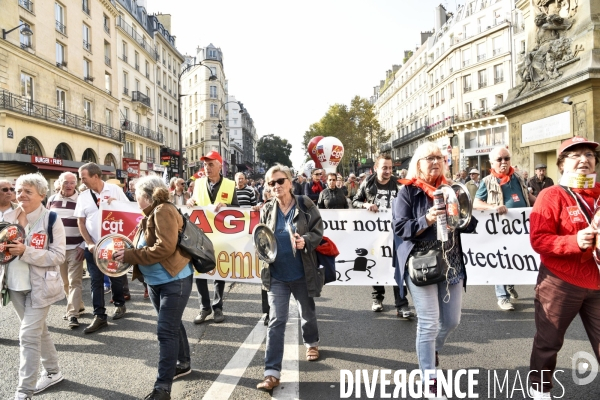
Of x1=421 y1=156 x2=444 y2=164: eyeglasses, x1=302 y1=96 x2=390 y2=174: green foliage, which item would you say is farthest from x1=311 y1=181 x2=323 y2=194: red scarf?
x1=302 y1=96 x2=390 y2=174: green foliage

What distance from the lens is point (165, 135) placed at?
51312 millimetres

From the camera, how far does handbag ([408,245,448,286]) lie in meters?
3.09

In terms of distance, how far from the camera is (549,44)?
14.1 metres

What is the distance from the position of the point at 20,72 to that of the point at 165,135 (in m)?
27.8

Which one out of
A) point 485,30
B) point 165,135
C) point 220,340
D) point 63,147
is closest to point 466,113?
point 485,30

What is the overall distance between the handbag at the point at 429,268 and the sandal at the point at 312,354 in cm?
145

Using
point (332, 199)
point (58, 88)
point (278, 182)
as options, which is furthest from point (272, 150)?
point (278, 182)

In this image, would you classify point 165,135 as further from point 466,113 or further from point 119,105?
point 466,113

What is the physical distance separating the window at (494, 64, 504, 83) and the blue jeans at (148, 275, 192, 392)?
51.0m

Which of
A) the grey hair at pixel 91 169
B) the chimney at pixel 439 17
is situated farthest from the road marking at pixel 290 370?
the chimney at pixel 439 17

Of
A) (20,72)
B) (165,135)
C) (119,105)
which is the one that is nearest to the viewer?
(20,72)

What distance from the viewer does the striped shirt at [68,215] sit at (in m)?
5.62

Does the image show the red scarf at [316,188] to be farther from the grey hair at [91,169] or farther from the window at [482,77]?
the window at [482,77]

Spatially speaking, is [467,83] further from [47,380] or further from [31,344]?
[31,344]
